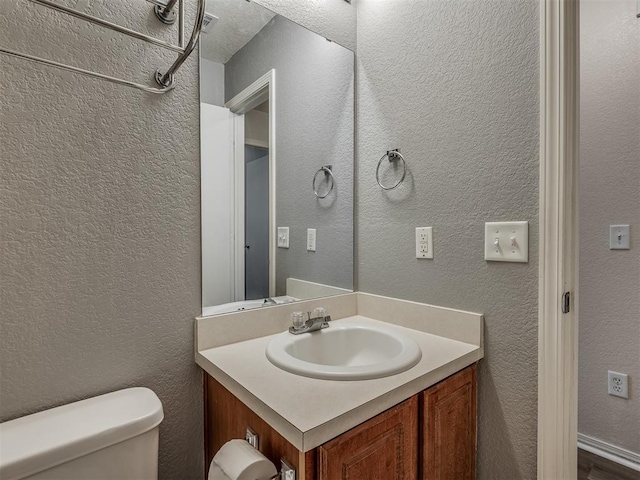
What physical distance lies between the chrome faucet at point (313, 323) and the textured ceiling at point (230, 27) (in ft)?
2.98

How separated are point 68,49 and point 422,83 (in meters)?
1.06

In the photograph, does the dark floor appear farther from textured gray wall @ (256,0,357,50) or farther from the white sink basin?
textured gray wall @ (256,0,357,50)

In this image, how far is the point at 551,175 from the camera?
912mm

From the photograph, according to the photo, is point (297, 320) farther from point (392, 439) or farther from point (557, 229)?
point (557, 229)

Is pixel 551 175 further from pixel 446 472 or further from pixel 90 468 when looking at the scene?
pixel 90 468

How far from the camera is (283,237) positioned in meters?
1.31

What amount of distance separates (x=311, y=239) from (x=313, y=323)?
0.37 metres

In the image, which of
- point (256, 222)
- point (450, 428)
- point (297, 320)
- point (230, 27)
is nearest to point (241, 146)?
point (256, 222)

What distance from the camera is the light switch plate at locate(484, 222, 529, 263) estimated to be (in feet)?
3.18

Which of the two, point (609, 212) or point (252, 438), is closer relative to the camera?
point (252, 438)

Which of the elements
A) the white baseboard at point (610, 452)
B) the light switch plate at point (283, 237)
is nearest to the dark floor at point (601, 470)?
the white baseboard at point (610, 452)

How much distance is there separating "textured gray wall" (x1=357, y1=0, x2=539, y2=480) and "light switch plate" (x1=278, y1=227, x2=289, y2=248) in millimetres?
362

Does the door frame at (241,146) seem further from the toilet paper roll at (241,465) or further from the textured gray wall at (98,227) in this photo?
the toilet paper roll at (241,465)

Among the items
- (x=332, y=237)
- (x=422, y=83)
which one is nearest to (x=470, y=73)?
(x=422, y=83)
